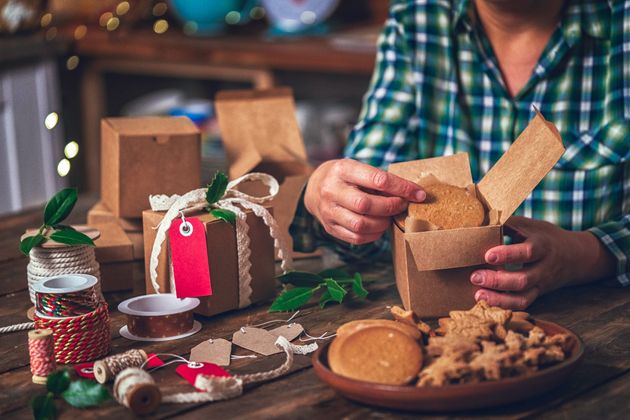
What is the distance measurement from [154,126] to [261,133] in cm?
21

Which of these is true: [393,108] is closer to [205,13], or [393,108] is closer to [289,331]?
[289,331]

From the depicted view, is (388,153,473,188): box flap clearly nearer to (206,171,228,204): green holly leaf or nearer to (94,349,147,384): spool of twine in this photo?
(206,171,228,204): green holly leaf

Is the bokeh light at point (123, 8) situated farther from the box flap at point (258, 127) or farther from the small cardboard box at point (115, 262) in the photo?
the small cardboard box at point (115, 262)

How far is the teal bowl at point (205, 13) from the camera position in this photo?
119 inches

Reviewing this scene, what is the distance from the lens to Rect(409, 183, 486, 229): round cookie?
1.15 metres

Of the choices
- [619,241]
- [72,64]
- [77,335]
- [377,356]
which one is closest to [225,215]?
[77,335]

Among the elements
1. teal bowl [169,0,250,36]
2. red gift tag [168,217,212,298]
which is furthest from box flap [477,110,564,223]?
teal bowl [169,0,250,36]

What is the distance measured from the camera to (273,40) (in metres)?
2.87

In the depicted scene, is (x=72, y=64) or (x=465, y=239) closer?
(x=465, y=239)

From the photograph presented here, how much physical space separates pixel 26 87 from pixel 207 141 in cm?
67

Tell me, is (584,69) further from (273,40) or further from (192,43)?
(192,43)

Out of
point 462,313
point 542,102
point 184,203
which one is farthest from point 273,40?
point 462,313

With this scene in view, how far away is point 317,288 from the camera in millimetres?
1280

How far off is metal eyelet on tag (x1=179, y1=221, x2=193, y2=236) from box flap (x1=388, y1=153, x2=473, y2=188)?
1.01 ft
